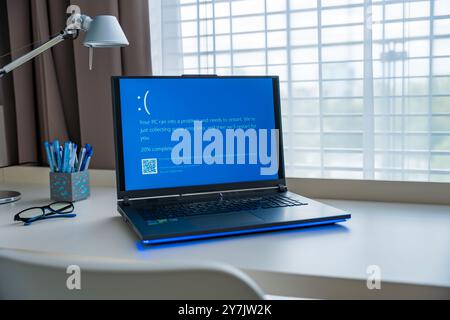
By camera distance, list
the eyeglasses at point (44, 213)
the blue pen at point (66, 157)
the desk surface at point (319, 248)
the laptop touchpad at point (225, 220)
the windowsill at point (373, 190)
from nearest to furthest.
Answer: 1. the desk surface at point (319, 248)
2. the laptop touchpad at point (225, 220)
3. the eyeglasses at point (44, 213)
4. the windowsill at point (373, 190)
5. the blue pen at point (66, 157)

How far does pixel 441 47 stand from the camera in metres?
1.33

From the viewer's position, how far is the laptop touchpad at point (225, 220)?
37.0 inches

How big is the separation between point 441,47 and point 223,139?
0.68 m

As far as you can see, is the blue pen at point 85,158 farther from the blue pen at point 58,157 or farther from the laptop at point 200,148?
the laptop at point 200,148

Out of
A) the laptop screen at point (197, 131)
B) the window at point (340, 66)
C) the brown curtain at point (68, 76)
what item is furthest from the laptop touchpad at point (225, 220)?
the brown curtain at point (68, 76)

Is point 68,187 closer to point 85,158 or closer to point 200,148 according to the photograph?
point 85,158

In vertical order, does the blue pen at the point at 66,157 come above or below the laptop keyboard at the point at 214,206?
above

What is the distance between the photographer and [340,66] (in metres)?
1.45

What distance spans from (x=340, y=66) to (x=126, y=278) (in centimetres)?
113

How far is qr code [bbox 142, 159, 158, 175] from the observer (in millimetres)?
1152

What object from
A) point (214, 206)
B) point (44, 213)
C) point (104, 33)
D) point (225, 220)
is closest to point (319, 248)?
point (225, 220)

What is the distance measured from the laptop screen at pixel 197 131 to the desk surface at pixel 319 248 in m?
0.17

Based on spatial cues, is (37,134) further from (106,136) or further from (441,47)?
(441,47)

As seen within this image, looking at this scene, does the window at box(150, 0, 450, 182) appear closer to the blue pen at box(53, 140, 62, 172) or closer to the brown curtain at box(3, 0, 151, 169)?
the brown curtain at box(3, 0, 151, 169)
